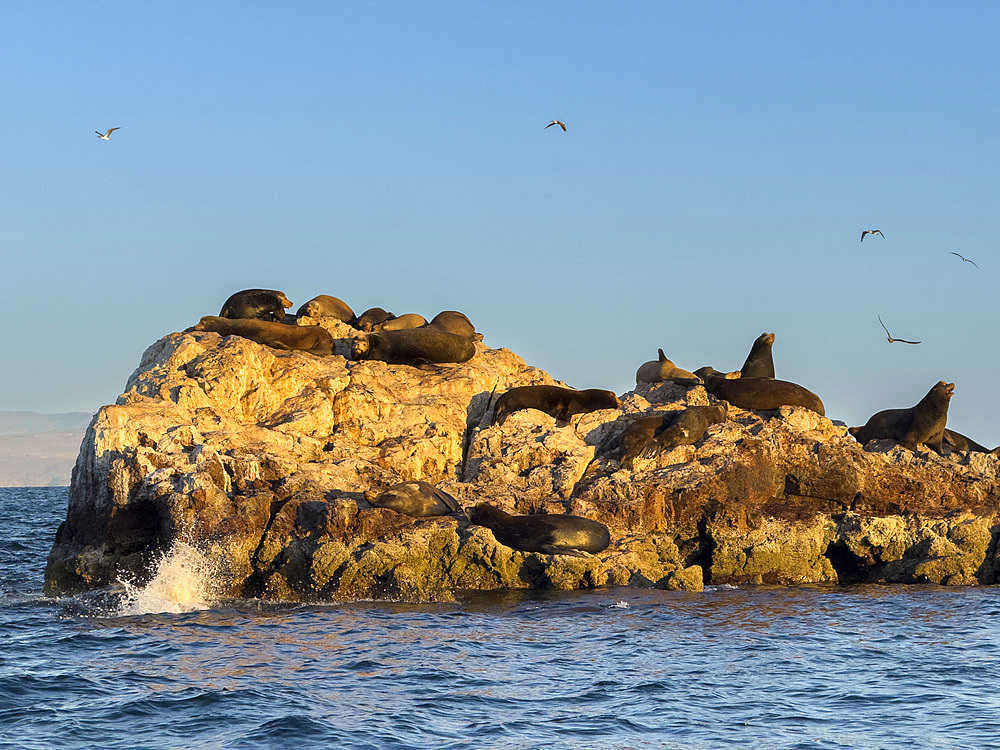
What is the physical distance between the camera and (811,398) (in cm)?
2072

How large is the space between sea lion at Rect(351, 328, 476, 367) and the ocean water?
5724mm

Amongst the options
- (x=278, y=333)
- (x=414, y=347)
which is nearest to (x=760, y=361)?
(x=414, y=347)

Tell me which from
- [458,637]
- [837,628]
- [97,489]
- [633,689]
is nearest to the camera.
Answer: [633,689]

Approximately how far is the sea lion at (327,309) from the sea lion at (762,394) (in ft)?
24.5

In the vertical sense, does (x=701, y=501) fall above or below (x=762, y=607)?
above

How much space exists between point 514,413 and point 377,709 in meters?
9.11

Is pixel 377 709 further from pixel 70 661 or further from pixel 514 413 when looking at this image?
pixel 514 413

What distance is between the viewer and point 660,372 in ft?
73.9

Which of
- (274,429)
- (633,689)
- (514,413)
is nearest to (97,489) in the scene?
(274,429)

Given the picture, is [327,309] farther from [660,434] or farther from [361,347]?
[660,434]

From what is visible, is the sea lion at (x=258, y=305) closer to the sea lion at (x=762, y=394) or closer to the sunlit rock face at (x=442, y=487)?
the sunlit rock face at (x=442, y=487)

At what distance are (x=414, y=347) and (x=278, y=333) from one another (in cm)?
246

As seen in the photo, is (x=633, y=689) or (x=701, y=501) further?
(x=701, y=501)

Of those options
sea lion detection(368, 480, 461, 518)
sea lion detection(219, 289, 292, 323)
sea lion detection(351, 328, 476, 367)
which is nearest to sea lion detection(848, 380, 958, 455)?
sea lion detection(351, 328, 476, 367)
